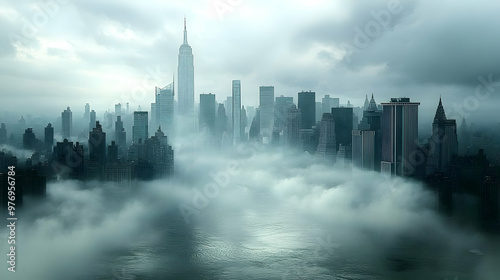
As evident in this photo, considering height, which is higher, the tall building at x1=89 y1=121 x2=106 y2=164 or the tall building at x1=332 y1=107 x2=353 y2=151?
the tall building at x1=332 y1=107 x2=353 y2=151

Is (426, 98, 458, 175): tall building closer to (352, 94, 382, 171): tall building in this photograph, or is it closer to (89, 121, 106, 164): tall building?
(352, 94, 382, 171): tall building

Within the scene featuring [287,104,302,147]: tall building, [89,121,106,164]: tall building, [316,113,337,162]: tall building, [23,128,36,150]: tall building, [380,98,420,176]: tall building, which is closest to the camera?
[23,128,36,150]: tall building

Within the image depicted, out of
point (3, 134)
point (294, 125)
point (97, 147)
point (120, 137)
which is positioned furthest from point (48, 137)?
point (294, 125)

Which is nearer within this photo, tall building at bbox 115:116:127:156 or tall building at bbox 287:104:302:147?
tall building at bbox 115:116:127:156

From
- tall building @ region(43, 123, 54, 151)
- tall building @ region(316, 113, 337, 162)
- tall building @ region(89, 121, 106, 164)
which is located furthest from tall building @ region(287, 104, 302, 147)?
tall building @ region(43, 123, 54, 151)

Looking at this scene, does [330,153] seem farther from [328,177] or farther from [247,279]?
[247,279]

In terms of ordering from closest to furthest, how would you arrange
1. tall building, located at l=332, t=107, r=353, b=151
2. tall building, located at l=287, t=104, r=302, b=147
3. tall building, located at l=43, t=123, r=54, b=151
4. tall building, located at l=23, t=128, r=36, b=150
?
tall building, located at l=23, t=128, r=36, b=150 < tall building, located at l=43, t=123, r=54, b=151 < tall building, located at l=332, t=107, r=353, b=151 < tall building, located at l=287, t=104, r=302, b=147

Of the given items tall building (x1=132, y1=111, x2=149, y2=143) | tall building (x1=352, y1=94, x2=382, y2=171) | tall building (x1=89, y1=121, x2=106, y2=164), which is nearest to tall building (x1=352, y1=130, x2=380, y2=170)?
tall building (x1=352, y1=94, x2=382, y2=171)
